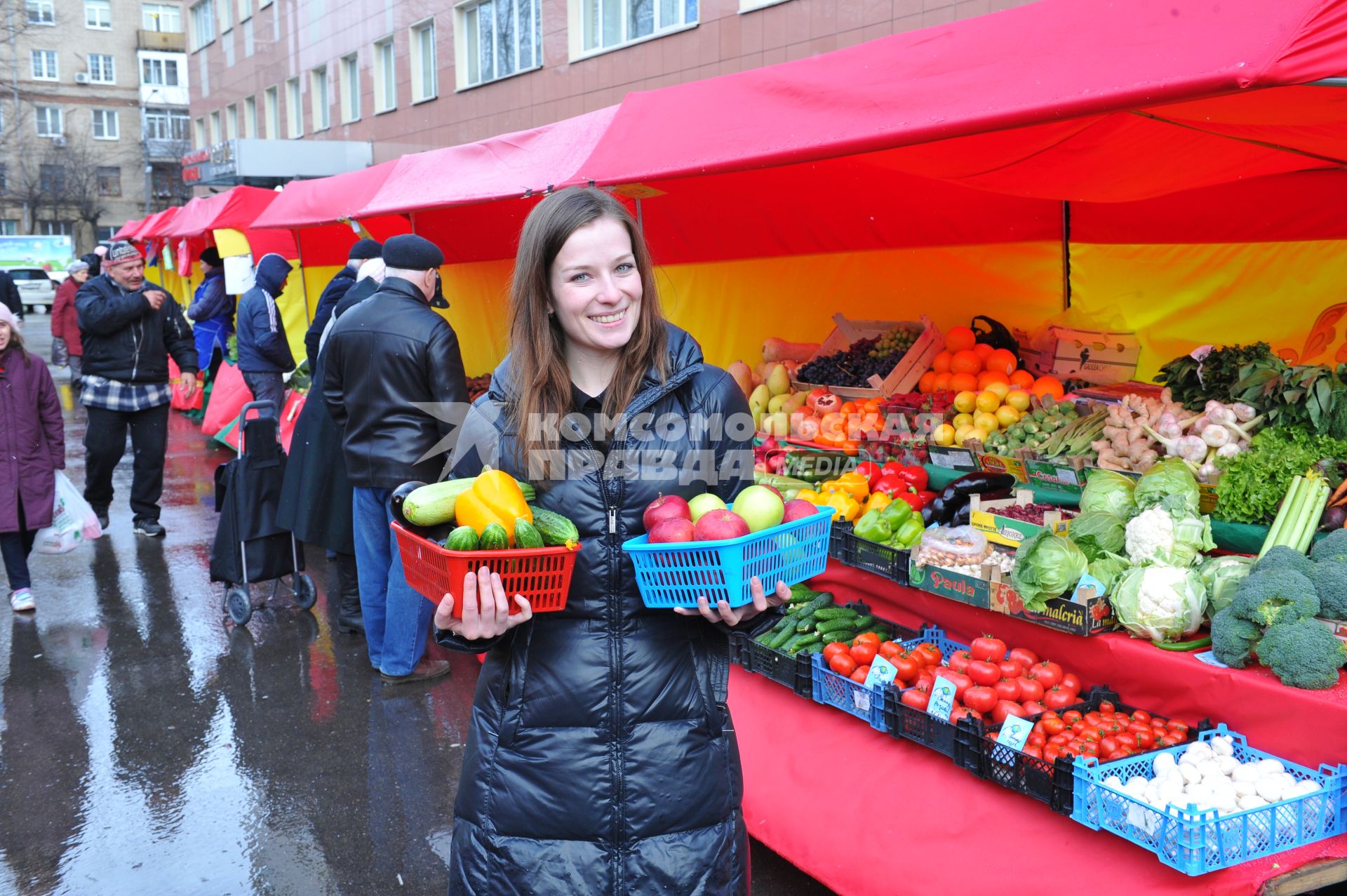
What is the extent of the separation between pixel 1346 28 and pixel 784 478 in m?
3.72

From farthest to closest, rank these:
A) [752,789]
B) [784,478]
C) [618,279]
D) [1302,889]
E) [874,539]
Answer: [784,478] → [874,539] → [752,789] → [1302,889] → [618,279]

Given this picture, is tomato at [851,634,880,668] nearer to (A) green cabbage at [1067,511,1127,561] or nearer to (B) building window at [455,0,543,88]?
(A) green cabbage at [1067,511,1127,561]

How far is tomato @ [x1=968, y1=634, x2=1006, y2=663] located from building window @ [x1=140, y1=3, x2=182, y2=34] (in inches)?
2767

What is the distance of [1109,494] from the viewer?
407 centimetres

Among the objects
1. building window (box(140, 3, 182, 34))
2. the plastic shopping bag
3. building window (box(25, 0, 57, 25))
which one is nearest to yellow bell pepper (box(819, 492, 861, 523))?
the plastic shopping bag

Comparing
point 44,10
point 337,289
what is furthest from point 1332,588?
point 44,10

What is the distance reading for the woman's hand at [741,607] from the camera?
77.9 inches

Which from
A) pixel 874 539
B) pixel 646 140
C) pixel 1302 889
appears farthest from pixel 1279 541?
pixel 646 140

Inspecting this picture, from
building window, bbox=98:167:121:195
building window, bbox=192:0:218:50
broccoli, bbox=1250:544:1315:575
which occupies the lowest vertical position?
broccoli, bbox=1250:544:1315:575

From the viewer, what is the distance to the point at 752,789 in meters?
3.92

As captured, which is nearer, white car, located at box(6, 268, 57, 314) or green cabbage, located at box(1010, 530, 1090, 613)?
green cabbage, located at box(1010, 530, 1090, 613)

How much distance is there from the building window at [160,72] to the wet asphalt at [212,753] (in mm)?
63969

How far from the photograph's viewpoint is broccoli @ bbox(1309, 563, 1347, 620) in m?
3.05

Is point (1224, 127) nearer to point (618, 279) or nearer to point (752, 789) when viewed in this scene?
point (618, 279)
